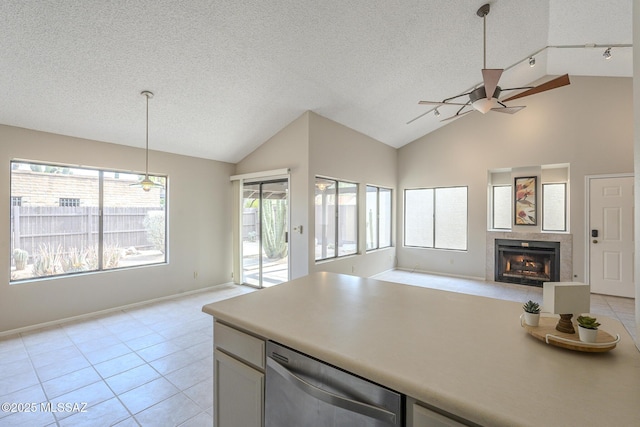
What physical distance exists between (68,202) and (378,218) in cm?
561

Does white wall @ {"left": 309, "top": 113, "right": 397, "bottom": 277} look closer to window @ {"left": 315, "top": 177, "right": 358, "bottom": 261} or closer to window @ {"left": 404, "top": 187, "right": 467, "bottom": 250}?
window @ {"left": 315, "top": 177, "right": 358, "bottom": 261}

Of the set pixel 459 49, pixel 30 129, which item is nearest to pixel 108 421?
pixel 30 129

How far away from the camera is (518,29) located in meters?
3.75

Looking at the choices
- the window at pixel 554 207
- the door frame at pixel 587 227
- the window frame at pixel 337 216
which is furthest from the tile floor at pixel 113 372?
the window at pixel 554 207

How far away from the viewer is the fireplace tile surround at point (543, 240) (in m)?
5.20

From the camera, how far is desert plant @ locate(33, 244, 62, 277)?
3596 mm

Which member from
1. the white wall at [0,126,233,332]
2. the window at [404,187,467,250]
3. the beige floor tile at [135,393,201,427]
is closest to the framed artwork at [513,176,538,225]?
the window at [404,187,467,250]

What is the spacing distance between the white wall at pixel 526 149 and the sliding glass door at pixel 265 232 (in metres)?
3.53

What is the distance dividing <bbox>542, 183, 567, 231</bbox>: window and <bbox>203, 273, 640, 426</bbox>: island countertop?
568 cm

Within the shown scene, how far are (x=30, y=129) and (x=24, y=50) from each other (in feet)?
4.55

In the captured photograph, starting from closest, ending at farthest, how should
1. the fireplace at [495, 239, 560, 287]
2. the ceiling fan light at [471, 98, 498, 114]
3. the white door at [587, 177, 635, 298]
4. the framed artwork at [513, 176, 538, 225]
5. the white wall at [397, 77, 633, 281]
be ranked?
1. the ceiling fan light at [471, 98, 498, 114]
2. the white door at [587, 177, 635, 298]
3. the white wall at [397, 77, 633, 281]
4. the fireplace at [495, 239, 560, 287]
5. the framed artwork at [513, 176, 538, 225]

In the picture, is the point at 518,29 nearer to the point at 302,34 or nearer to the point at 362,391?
the point at 302,34

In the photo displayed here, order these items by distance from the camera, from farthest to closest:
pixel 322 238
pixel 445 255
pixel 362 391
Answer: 1. pixel 445 255
2. pixel 322 238
3. pixel 362 391

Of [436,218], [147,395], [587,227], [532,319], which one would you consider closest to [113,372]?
[147,395]
